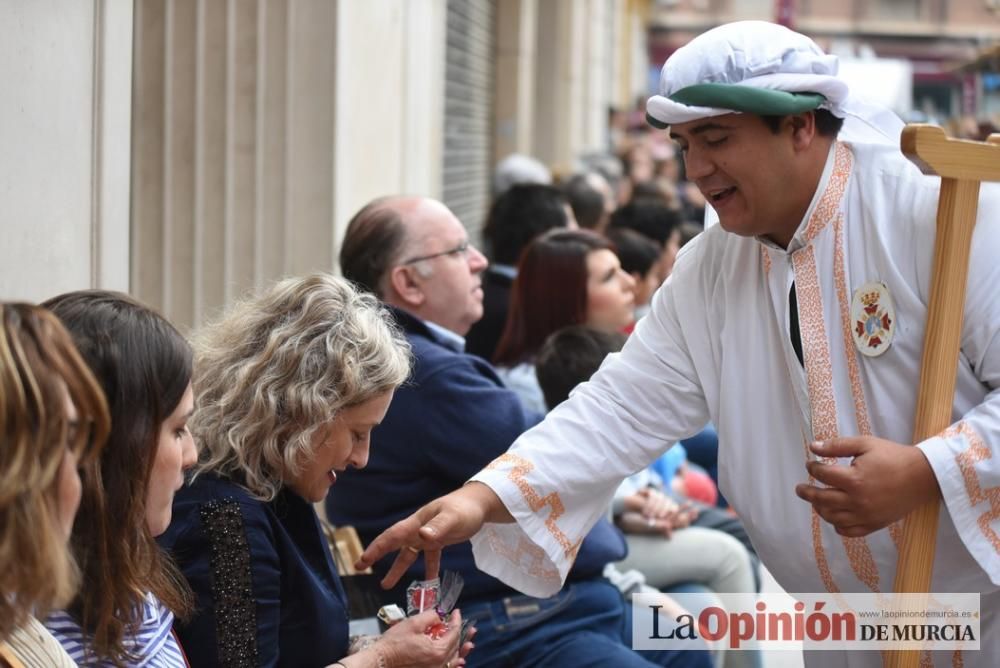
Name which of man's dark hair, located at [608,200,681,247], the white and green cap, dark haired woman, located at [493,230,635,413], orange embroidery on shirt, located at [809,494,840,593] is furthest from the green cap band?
man's dark hair, located at [608,200,681,247]

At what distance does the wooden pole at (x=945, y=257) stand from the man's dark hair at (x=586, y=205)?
17.2 feet

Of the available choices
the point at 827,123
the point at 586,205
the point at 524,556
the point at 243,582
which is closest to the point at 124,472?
the point at 243,582

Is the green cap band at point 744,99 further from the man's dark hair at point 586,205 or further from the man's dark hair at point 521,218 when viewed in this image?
the man's dark hair at point 586,205

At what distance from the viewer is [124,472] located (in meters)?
2.01

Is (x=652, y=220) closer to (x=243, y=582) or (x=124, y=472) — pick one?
(x=243, y=582)

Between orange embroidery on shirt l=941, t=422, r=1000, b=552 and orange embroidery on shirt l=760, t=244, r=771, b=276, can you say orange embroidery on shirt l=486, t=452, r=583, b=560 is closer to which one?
orange embroidery on shirt l=760, t=244, r=771, b=276

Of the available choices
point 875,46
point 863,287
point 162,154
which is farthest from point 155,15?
point 875,46

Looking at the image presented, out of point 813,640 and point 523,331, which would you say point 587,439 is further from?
point 523,331

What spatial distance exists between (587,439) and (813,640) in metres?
0.61

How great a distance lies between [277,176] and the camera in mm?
4832

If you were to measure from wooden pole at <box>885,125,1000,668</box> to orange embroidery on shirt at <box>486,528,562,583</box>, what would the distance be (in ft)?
2.58

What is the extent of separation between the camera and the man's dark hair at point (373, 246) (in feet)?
12.3

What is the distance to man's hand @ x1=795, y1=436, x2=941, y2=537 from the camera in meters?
2.32

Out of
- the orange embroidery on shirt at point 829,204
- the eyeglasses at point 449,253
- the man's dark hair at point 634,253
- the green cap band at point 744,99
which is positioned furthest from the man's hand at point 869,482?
the man's dark hair at point 634,253
